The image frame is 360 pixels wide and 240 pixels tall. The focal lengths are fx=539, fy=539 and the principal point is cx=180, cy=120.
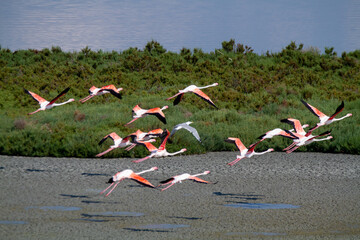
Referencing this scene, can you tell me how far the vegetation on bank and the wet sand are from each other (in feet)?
4.20

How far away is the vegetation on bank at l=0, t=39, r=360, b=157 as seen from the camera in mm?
14969

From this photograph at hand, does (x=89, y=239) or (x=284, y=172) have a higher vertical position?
(x=89, y=239)

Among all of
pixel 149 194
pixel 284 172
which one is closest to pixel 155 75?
pixel 284 172

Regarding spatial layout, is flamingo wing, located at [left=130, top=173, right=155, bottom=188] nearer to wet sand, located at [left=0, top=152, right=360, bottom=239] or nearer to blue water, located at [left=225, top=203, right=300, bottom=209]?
wet sand, located at [left=0, top=152, right=360, bottom=239]

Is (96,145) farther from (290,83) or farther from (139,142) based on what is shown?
(290,83)

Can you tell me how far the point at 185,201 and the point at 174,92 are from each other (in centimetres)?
1312

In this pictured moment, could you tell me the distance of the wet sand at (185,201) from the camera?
7.94 m

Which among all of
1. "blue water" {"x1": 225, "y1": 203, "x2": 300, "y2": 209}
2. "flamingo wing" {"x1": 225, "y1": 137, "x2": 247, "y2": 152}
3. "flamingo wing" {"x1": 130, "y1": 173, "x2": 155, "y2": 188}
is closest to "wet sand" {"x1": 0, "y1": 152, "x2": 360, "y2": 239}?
"blue water" {"x1": 225, "y1": 203, "x2": 300, "y2": 209}

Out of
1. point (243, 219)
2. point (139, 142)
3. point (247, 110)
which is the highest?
point (139, 142)

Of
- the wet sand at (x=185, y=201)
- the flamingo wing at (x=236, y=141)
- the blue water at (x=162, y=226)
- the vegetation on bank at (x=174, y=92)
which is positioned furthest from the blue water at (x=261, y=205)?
the vegetation on bank at (x=174, y=92)

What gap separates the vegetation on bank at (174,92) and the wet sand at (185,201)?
1.28 m

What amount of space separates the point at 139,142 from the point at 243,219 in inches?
81.1

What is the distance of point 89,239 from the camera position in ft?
24.6

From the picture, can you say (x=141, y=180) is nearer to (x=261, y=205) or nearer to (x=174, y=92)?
(x=261, y=205)
